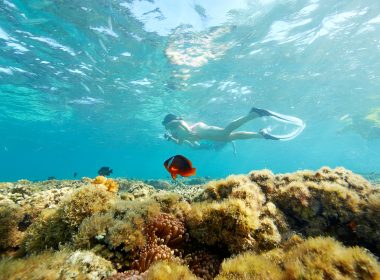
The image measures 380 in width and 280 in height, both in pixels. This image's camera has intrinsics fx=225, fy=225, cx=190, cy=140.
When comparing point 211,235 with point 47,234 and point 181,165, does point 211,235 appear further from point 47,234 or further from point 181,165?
point 47,234

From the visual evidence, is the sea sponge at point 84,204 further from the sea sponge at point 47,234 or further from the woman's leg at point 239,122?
the woman's leg at point 239,122

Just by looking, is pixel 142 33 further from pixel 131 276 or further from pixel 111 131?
pixel 111 131

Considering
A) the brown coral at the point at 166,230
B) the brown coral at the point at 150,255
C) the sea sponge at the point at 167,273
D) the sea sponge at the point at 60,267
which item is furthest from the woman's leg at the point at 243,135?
the sea sponge at the point at 60,267

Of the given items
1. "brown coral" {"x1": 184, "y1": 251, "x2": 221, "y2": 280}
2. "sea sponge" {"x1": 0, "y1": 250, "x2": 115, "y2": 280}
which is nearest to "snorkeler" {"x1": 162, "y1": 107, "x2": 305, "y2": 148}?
"brown coral" {"x1": 184, "y1": 251, "x2": 221, "y2": 280}

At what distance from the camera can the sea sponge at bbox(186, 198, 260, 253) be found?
3.23m

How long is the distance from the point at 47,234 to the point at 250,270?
328cm

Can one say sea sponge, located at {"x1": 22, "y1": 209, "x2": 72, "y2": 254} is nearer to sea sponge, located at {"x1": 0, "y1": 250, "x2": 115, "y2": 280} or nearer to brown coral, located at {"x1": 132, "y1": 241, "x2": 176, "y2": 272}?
sea sponge, located at {"x1": 0, "y1": 250, "x2": 115, "y2": 280}

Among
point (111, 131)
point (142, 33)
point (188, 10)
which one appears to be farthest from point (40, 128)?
point (188, 10)

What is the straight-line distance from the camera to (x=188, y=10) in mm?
13141

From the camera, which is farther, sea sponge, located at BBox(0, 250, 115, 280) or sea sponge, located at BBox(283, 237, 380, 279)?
sea sponge, located at BBox(0, 250, 115, 280)

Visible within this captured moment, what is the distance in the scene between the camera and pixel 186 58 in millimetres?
18047

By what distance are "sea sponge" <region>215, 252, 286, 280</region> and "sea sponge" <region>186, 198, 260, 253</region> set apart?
0.67 m

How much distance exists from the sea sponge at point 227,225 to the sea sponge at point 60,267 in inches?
52.8

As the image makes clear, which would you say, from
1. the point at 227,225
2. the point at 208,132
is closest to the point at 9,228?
the point at 227,225
